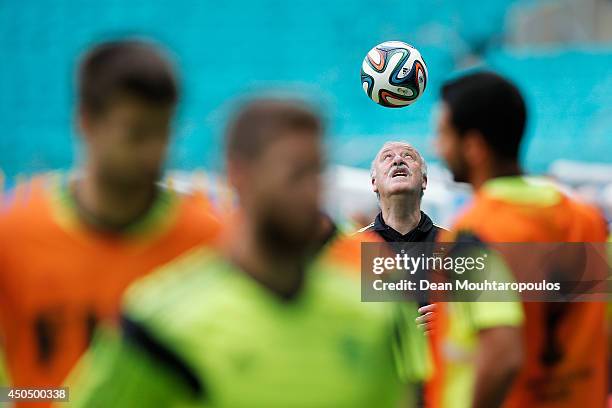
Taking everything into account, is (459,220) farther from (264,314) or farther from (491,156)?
(264,314)

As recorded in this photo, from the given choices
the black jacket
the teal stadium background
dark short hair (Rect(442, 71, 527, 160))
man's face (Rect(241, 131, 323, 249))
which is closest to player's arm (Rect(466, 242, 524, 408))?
dark short hair (Rect(442, 71, 527, 160))

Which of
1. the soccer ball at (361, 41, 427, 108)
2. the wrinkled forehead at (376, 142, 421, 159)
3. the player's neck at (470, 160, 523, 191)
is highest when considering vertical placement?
the soccer ball at (361, 41, 427, 108)

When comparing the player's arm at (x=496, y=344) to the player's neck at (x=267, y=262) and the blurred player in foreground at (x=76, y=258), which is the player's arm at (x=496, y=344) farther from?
the player's neck at (x=267, y=262)

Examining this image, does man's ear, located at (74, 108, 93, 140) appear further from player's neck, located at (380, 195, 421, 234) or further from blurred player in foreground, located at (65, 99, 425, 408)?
player's neck, located at (380, 195, 421, 234)

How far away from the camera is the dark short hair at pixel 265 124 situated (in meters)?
2.09

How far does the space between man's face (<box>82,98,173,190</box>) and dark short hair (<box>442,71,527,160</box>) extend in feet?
3.73

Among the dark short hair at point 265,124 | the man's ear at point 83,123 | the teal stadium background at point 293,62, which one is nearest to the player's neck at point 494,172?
the man's ear at point 83,123

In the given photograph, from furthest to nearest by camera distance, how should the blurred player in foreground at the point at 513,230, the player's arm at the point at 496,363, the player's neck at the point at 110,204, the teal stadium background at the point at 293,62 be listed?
the teal stadium background at the point at 293,62
the blurred player in foreground at the point at 513,230
the player's arm at the point at 496,363
the player's neck at the point at 110,204

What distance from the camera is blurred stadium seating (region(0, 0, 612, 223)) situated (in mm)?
18000

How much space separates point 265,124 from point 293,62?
1742 cm

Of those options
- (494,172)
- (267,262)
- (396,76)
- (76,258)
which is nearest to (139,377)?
(267,262)

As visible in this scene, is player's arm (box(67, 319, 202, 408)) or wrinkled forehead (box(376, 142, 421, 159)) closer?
player's arm (box(67, 319, 202, 408))

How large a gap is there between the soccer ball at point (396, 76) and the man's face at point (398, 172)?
3.71ft

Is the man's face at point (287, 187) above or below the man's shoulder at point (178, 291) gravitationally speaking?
above
